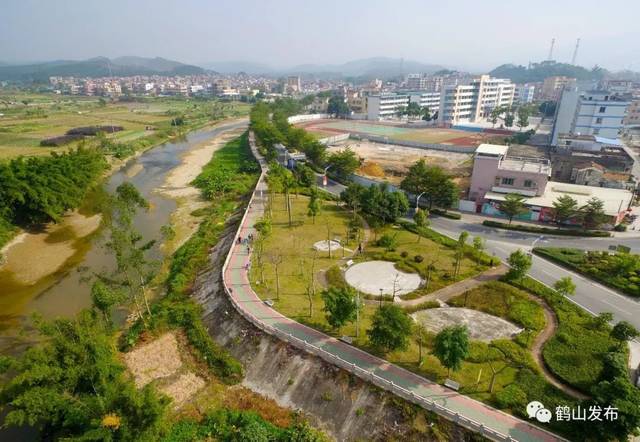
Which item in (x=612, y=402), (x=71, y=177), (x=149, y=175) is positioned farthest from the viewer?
(x=149, y=175)

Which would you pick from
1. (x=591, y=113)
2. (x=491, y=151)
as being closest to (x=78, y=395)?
(x=491, y=151)

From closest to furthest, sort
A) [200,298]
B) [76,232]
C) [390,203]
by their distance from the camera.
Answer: [200,298] < [390,203] < [76,232]

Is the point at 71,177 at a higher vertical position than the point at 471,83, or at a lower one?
lower

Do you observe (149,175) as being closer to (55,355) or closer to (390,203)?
(390,203)

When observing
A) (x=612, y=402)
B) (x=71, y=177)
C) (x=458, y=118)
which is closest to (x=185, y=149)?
(x=71, y=177)

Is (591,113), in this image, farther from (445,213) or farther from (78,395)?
(78,395)

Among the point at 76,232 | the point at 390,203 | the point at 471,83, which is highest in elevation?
the point at 471,83

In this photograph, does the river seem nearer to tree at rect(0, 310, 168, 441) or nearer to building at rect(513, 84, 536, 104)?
tree at rect(0, 310, 168, 441)
